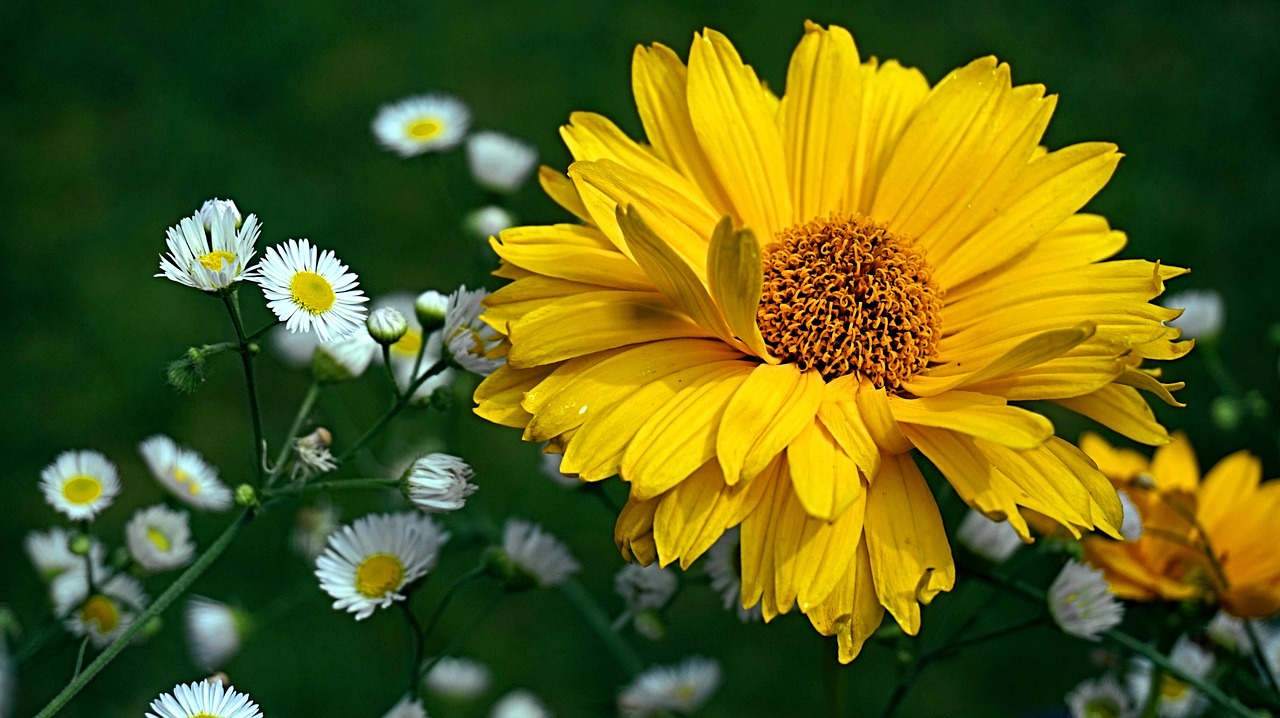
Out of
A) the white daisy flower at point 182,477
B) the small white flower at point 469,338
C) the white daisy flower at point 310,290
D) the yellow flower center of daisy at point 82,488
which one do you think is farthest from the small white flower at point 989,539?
the yellow flower center of daisy at point 82,488

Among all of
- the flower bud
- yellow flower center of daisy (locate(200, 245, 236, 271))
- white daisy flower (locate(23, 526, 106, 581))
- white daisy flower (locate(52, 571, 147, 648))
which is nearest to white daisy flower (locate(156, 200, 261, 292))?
yellow flower center of daisy (locate(200, 245, 236, 271))

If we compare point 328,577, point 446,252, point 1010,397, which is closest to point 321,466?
point 328,577

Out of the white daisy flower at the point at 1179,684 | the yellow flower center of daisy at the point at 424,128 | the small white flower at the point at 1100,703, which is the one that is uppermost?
the yellow flower center of daisy at the point at 424,128

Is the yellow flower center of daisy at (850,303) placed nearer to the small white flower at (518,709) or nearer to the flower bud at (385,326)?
the flower bud at (385,326)

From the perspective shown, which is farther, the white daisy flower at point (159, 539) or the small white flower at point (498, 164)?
the small white flower at point (498, 164)

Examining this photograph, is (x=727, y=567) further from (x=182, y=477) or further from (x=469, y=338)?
(x=182, y=477)

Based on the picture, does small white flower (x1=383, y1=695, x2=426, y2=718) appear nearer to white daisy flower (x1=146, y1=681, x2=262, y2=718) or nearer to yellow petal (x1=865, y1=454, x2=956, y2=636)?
white daisy flower (x1=146, y1=681, x2=262, y2=718)
